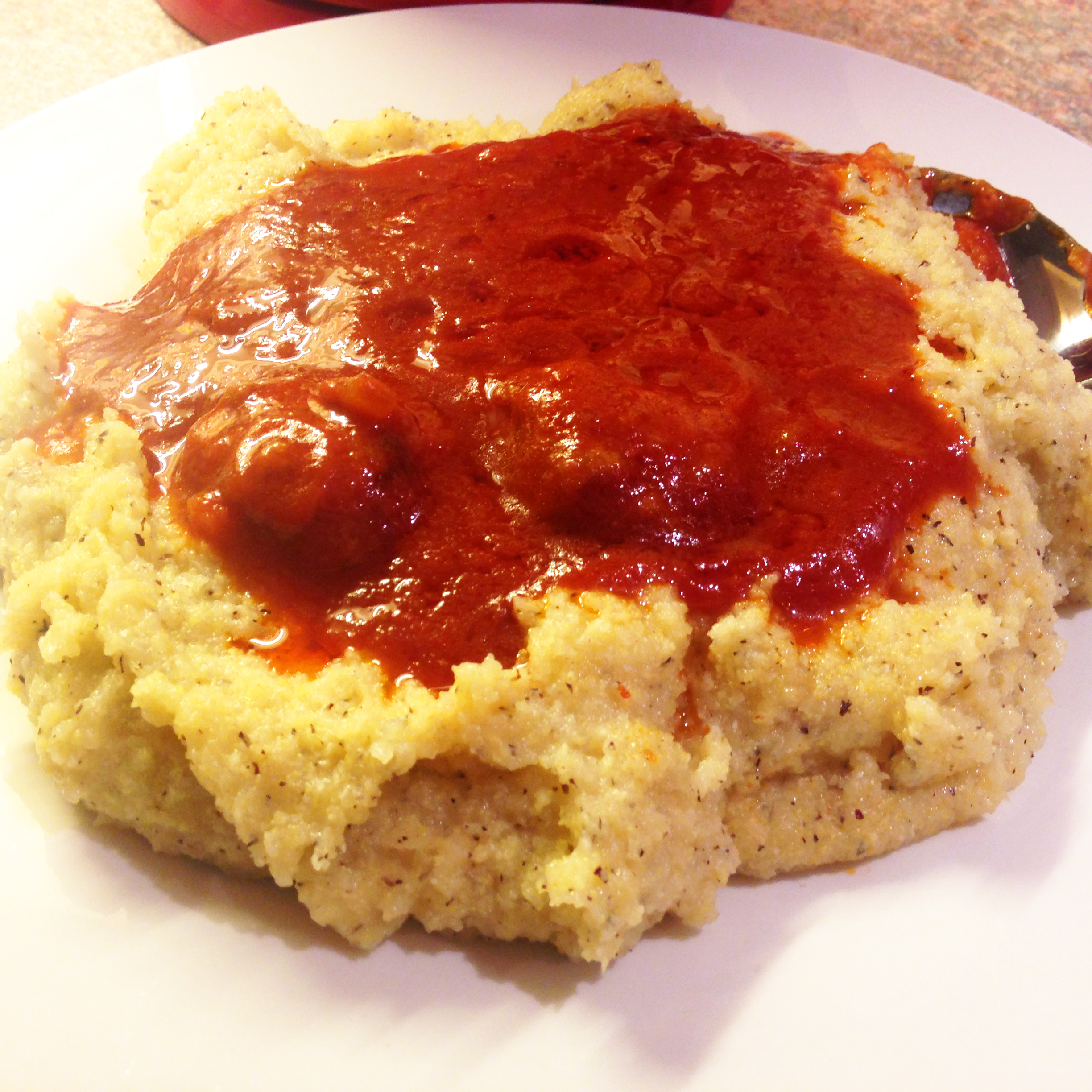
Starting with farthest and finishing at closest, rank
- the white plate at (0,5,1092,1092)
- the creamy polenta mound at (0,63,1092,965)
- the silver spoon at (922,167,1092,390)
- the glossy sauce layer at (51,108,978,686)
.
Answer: the silver spoon at (922,167,1092,390)
the glossy sauce layer at (51,108,978,686)
the creamy polenta mound at (0,63,1092,965)
the white plate at (0,5,1092,1092)

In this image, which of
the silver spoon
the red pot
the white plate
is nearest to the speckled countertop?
the red pot

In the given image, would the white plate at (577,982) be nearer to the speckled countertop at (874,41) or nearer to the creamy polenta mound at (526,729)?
the creamy polenta mound at (526,729)

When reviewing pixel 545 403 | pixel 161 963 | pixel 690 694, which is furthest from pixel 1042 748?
pixel 161 963

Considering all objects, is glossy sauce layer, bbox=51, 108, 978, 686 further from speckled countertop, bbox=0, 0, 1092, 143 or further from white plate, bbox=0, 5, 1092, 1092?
speckled countertop, bbox=0, 0, 1092, 143

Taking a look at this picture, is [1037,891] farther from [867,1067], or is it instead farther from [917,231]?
[917,231]

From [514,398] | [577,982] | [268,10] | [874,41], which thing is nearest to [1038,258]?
[514,398]

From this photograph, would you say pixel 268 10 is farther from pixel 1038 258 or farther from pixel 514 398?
pixel 1038 258

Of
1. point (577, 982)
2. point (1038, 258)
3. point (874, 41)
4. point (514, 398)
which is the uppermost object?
point (874, 41)
